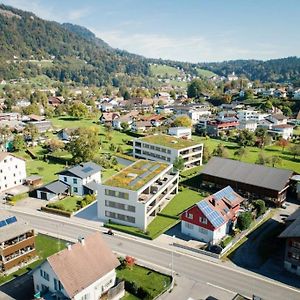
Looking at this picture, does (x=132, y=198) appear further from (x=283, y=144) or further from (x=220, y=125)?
(x=220, y=125)

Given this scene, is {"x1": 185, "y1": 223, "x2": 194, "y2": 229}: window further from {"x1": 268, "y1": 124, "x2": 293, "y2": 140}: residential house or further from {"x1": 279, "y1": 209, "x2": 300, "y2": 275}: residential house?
{"x1": 268, "y1": 124, "x2": 293, "y2": 140}: residential house

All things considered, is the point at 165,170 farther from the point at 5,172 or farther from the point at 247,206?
the point at 5,172

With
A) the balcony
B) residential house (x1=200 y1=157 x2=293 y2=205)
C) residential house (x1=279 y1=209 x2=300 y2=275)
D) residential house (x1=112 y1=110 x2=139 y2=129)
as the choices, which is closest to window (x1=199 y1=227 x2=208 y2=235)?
the balcony

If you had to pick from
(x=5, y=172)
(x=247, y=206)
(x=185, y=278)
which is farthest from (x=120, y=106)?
(x=185, y=278)

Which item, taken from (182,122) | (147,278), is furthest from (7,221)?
(182,122)

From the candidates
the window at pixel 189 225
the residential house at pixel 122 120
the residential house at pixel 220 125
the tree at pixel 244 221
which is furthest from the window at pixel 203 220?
the residential house at pixel 122 120

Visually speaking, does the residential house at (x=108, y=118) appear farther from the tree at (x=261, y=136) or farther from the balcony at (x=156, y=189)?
the balcony at (x=156, y=189)
